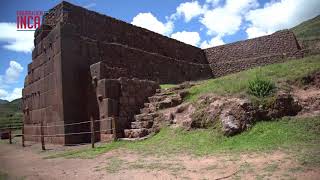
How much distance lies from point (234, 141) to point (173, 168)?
2.45 meters

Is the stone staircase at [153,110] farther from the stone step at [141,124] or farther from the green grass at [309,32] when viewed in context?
the green grass at [309,32]

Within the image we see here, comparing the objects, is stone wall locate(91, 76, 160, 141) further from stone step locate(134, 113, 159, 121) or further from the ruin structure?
stone step locate(134, 113, 159, 121)

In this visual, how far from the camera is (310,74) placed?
1042cm

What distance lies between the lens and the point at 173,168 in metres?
6.88

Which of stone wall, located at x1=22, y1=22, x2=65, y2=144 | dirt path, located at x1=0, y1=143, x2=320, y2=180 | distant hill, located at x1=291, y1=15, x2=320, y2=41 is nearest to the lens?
dirt path, located at x1=0, y1=143, x2=320, y2=180

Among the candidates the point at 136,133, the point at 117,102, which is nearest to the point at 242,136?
the point at 136,133

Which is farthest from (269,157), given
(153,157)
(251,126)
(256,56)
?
(256,56)

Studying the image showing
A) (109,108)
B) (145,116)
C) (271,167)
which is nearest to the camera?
(271,167)

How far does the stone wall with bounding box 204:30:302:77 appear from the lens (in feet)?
75.2

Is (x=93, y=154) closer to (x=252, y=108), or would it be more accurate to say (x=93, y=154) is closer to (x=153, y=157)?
(x=153, y=157)

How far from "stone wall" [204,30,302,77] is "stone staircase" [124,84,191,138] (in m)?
10.8

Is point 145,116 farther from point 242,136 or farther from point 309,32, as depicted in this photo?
point 309,32

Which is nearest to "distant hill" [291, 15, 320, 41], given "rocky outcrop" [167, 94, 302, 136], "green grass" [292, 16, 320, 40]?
"green grass" [292, 16, 320, 40]

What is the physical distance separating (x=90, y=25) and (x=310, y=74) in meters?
10.7
